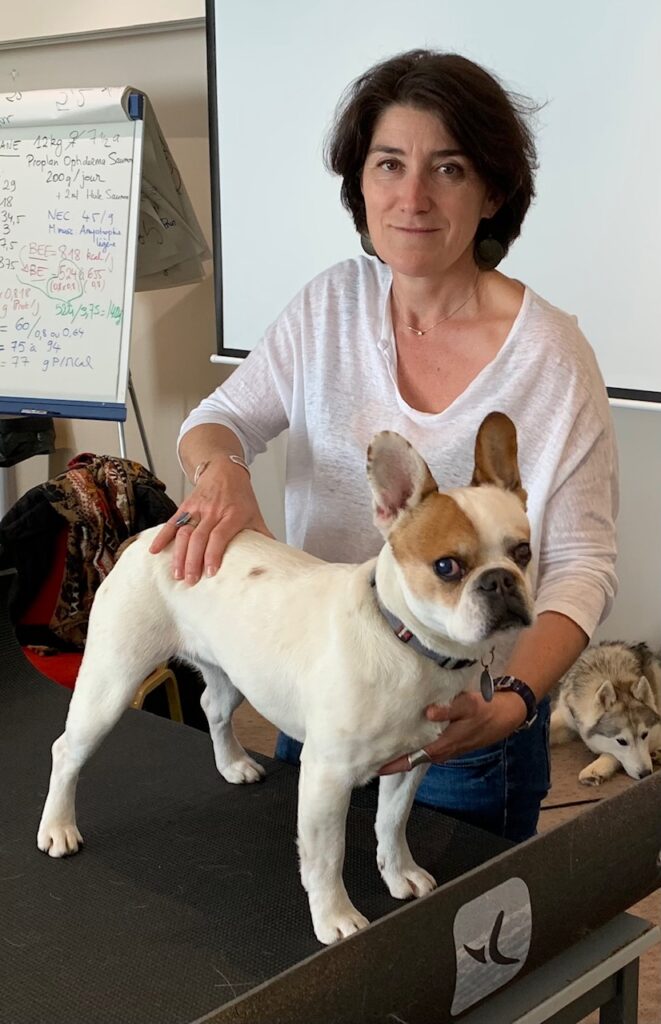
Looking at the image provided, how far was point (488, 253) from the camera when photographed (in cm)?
134

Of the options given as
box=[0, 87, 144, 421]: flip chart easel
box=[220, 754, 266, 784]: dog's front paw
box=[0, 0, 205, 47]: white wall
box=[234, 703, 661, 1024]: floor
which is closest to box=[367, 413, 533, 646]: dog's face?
box=[220, 754, 266, 784]: dog's front paw

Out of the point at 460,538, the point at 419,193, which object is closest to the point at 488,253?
the point at 419,193

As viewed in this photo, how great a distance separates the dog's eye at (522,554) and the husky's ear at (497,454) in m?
0.05

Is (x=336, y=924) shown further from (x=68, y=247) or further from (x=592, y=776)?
(x=68, y=247)

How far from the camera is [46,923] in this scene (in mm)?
1162

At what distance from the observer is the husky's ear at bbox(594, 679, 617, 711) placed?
2.73 metres

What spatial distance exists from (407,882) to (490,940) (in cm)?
33

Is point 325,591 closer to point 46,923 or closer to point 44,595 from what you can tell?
point 46,923

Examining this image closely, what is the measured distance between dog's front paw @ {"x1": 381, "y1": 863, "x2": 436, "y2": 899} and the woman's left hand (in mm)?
201

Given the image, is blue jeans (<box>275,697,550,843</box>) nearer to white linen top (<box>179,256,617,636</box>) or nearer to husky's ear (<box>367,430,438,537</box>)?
white linen top (<box>179,256,617,636</box>)

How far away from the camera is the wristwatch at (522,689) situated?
3.66ft

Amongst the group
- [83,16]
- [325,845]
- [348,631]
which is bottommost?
[325,845]

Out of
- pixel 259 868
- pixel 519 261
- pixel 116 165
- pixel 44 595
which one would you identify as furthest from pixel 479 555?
pixel 116 165

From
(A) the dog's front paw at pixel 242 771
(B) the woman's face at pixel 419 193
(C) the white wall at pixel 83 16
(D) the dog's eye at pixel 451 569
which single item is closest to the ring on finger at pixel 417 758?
(D) the dog's eye at pixel 451 569
